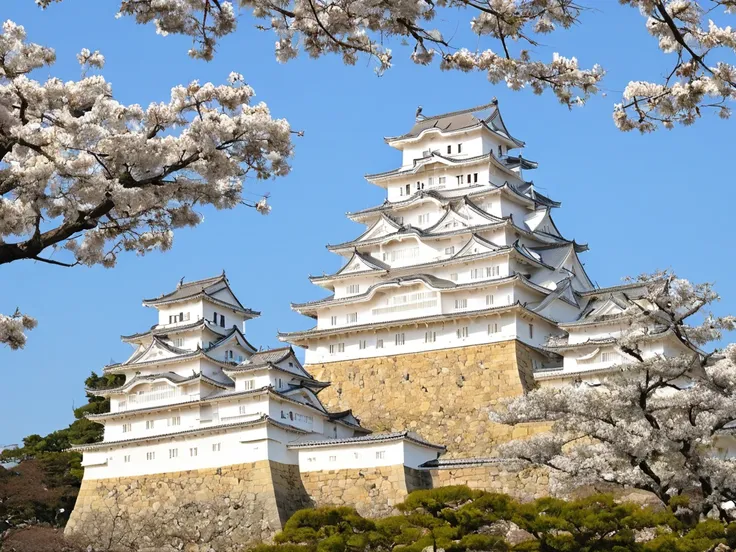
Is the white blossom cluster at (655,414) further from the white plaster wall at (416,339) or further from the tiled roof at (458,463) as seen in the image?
the white plaster wall at (416,339)

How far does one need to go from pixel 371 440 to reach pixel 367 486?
1.25 meters

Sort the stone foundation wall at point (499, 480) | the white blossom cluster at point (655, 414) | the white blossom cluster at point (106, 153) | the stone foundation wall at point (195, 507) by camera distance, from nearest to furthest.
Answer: the white blossom cluster at point (106, 153) < the white blossom cluster at point (655, 414) < the stone foundation wall at point (499, 480) < the stone foundation wall at point (195, 507)

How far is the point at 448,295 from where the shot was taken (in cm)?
3338

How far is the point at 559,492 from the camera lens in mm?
19625

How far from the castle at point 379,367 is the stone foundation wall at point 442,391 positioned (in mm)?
46

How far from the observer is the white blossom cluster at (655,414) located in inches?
723

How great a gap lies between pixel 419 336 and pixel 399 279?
1977mm

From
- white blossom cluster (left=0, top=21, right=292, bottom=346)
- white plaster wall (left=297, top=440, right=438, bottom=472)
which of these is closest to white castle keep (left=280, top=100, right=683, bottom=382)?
white plaster wall (left=297, top=440, right=438, bottom=472)

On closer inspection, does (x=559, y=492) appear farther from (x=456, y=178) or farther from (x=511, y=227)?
(x=456, y=178)

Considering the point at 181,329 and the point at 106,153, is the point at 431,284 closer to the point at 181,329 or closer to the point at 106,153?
the point at 181,329

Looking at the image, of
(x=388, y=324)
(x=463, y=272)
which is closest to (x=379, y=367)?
(x=388, y=324)

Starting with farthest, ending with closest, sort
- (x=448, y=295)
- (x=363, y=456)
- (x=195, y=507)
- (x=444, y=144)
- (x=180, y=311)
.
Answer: (x=444, y=144)
(x=180, y=311)
(x=448, y=295)
(x=195, y=507)
(x=363, y=456)

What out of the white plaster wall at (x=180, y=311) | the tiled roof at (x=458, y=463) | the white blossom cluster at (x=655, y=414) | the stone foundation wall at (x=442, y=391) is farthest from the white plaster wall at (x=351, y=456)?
the white blossom cluster at (x=655, y=414)

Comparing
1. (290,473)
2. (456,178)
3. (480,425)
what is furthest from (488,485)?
(456,178)
